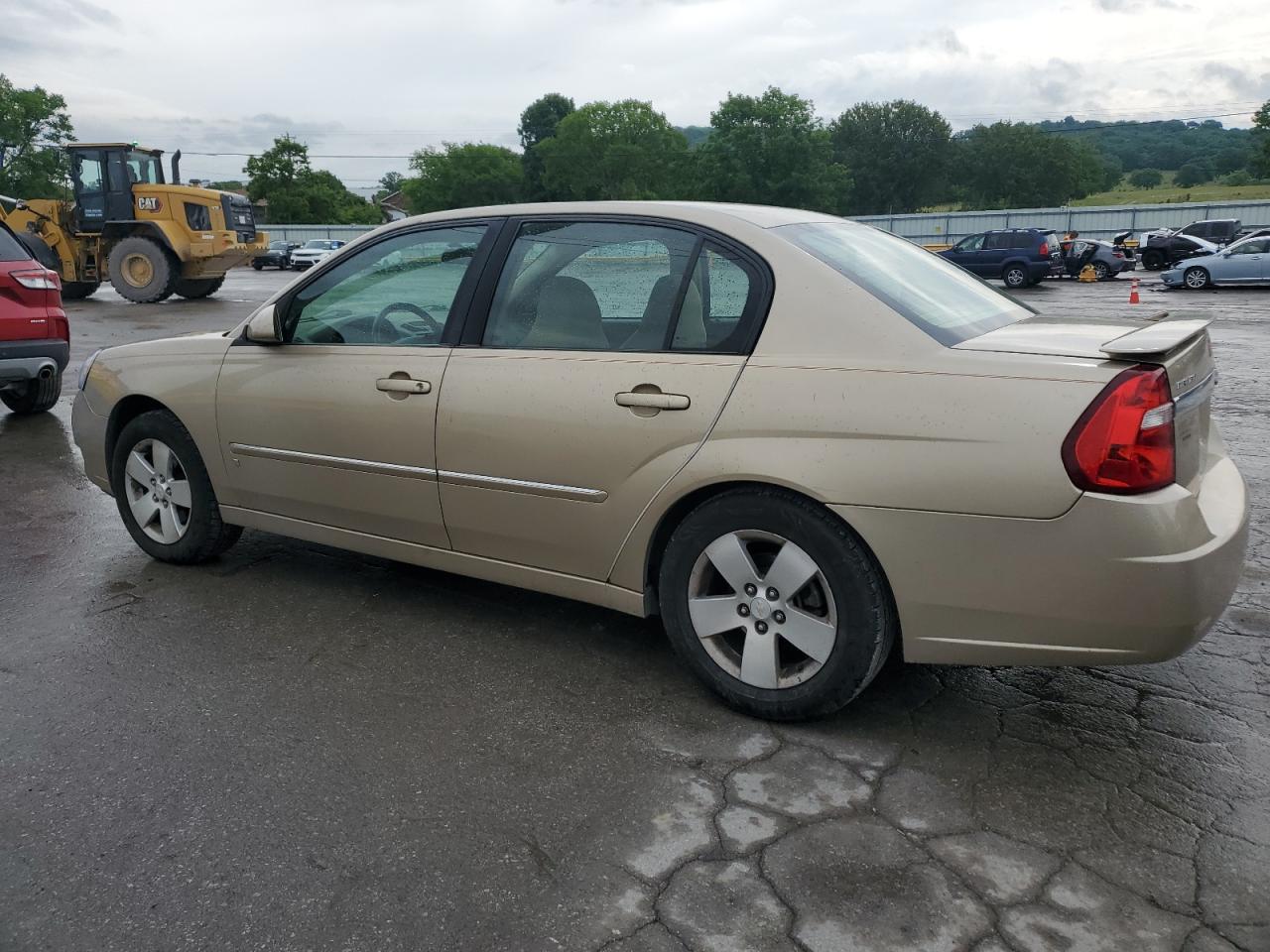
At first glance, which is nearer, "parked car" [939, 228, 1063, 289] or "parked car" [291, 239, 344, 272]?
"parked car" [939, 228, 1063, 289]

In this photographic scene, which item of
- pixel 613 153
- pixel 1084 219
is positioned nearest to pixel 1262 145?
pixel 1084 219

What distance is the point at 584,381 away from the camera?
134 inches

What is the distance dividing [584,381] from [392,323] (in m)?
1.05

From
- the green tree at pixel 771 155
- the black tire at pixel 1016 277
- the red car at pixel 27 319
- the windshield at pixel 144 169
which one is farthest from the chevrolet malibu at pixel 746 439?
the green tree at pixel 771 155

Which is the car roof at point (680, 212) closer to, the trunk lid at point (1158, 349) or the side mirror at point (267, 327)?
the side mirror at point (267, 327)

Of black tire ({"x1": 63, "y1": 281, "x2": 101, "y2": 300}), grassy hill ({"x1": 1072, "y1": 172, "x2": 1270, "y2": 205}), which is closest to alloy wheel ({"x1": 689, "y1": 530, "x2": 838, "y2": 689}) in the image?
black tire ({"x1": 63, "y1": 281, "x2": 101, "y2": 300})

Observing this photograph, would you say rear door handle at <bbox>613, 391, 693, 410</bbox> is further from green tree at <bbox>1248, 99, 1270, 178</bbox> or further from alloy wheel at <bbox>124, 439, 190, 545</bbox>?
green tree at <bbox>1248, 99, 1270, 178</bbox>

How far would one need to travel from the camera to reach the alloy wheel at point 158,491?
15.4 ft

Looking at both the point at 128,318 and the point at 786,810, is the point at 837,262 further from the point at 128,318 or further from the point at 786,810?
the point at 128,318

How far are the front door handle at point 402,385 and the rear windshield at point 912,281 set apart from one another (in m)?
1.38

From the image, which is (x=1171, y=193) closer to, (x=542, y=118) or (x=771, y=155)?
(x=771, y=155)

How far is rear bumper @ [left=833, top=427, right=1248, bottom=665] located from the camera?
2639 mm

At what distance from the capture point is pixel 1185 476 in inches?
110

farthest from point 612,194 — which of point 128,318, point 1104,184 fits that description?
point 128,318
